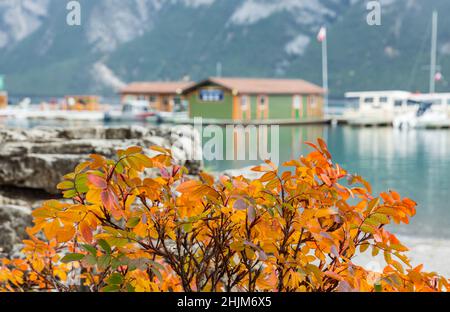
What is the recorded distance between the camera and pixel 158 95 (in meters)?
39.7

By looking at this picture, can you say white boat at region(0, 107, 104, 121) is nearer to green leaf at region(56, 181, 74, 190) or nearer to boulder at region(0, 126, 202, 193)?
boulder at region(0, 126, 202, 193)

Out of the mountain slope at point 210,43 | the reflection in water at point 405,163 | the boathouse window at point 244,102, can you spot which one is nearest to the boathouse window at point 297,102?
the boathouse window at point 244,102

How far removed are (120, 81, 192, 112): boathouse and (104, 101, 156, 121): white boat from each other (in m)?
2.81

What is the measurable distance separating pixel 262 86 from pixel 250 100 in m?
1.79

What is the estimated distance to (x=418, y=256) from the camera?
5.54 m

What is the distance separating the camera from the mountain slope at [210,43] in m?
80.9

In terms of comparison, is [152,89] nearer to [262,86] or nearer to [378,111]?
[262,86]

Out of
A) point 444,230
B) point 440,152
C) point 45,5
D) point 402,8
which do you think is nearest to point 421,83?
point 402,8

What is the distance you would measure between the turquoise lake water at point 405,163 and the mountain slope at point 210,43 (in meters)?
44.6

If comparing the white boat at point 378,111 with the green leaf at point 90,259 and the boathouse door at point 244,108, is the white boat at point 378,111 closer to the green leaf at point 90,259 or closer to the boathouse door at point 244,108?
the boathouse door at point 244,108

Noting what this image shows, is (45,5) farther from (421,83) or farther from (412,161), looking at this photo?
(412,161)

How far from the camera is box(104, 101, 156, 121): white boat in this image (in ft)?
113

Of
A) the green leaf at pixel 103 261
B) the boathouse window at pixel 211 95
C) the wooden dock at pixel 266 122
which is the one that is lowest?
the wooden dock at pixel 266 122

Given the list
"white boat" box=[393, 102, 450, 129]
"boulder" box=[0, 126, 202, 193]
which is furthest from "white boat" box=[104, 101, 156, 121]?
"boulder" box=[0, 126, 202, 193]
